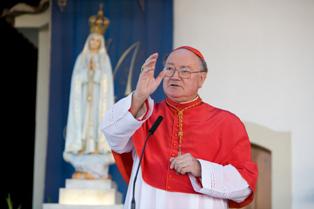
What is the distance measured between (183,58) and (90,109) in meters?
4.24

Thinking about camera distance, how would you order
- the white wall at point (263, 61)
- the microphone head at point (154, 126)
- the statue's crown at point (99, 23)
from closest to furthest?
1. the microphone head at point (154, 126)
2. the statue's crown at point (99, 23)
3. the white wall at point (263, 61)

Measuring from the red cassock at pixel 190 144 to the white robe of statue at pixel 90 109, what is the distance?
13.0 feet

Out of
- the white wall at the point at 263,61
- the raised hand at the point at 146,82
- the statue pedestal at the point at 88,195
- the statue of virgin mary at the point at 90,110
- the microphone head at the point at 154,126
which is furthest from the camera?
the white wall at the point at 263,61

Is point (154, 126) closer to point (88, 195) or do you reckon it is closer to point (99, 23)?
point (88, 195)

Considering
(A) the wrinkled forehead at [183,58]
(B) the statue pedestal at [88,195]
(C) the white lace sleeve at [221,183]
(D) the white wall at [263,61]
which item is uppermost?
(D) the white wall at [263,61]

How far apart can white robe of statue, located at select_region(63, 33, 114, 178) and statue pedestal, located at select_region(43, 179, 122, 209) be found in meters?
0.13

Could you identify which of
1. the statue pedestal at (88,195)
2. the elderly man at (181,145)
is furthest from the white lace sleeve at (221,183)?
the statue pedestal at (88,195)

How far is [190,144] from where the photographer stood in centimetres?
371

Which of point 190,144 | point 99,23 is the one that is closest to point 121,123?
point 190,144

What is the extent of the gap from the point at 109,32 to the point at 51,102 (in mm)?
967

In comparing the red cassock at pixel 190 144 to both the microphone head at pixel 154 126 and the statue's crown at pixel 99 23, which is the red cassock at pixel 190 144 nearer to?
the microphone head at pixel 154 126

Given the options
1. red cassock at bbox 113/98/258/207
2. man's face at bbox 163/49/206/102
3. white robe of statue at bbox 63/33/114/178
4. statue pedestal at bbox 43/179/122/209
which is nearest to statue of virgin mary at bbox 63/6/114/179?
white robe of statue at bbox 63/33/114/178

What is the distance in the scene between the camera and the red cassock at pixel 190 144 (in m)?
3.57

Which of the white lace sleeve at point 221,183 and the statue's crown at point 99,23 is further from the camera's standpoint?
the statue's crown at point 99,23
